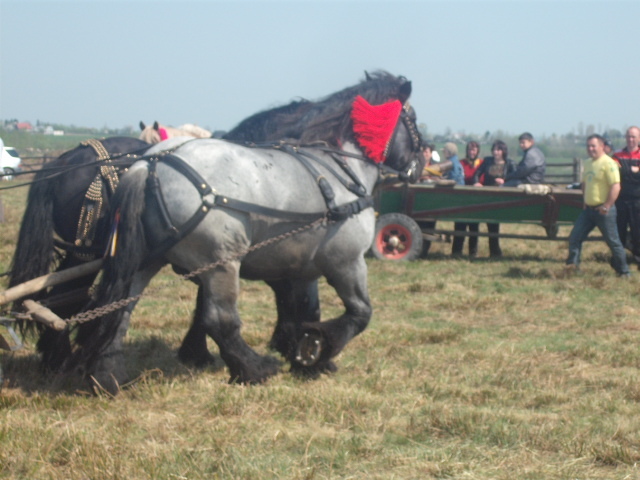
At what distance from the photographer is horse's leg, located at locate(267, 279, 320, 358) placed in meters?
5.93

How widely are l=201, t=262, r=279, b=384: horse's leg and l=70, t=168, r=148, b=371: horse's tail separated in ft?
1.45

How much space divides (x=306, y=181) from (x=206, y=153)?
689 mm

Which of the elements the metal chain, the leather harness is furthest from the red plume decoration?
the metal chain

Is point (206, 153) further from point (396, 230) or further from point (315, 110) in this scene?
point (396, 230)

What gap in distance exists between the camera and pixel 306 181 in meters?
5.33

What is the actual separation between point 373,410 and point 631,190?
7189 millimetres

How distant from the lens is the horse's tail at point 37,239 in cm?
522

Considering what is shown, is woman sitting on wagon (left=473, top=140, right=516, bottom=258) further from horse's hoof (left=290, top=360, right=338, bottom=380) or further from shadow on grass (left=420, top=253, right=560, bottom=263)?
horse's hoof (left=290, top=360, right=338, bottom=380)

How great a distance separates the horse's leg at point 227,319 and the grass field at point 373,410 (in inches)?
5.9

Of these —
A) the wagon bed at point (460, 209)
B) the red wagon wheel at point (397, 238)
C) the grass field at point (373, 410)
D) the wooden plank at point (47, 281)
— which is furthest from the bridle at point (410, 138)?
the red wagon wheel at point (397, 238)

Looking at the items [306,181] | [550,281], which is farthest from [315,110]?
[550,281]

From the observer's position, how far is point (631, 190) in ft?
35.3

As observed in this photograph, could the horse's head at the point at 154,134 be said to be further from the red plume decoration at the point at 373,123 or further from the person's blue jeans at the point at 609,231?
the person's blue jeans at the point at 609,231

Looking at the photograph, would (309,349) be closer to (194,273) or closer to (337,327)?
(337,327)
